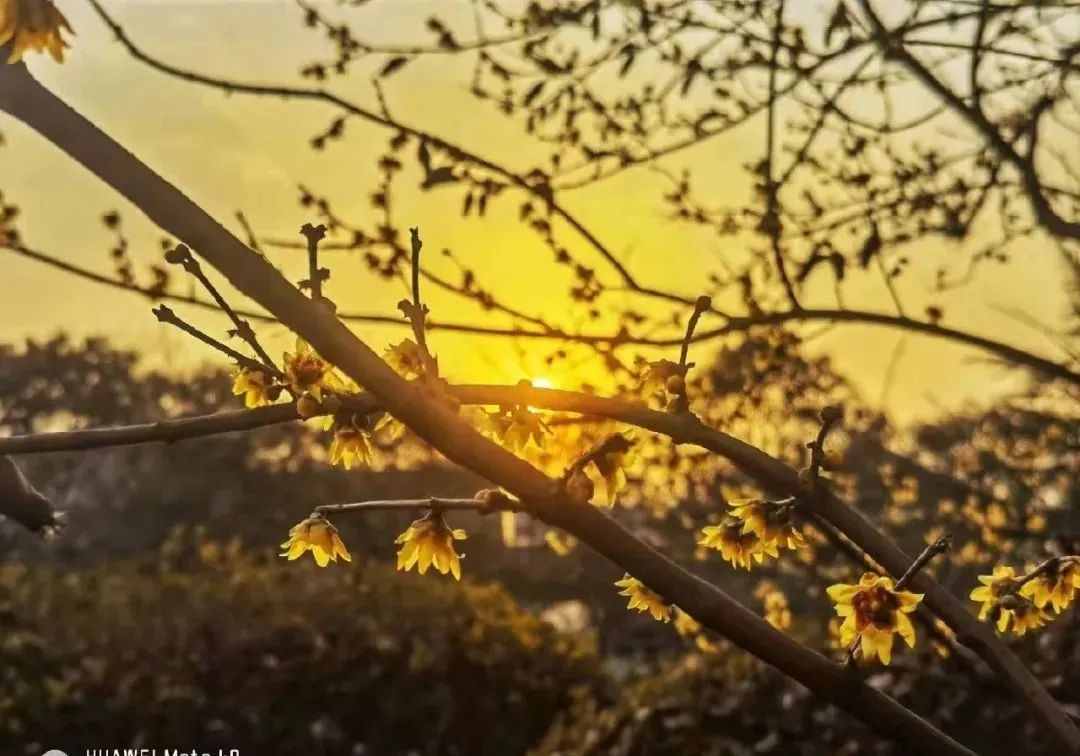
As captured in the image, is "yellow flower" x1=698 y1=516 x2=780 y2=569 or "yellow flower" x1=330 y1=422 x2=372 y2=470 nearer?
"yellow flower" x1=330 y1=422 x2=372 y2=470

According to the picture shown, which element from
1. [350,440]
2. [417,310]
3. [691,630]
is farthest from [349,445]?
[691,630]

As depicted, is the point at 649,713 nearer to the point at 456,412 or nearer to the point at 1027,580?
the point at 1027,580

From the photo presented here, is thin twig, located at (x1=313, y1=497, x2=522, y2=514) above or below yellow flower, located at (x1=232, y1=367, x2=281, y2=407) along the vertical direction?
below

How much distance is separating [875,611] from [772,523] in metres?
0.14

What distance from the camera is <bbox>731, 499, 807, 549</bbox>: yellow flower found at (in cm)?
121

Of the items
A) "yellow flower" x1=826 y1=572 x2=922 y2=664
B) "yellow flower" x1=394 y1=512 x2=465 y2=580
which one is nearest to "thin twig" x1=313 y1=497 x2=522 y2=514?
"yellow flower" x1=394 y1=512 x2=465 y2=580

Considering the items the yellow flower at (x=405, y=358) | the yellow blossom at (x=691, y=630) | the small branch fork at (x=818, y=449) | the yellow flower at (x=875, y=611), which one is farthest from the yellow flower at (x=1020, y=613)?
the yellow blossom at (x=691, y=630)

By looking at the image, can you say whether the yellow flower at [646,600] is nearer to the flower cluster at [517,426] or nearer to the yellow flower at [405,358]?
the flower cluster at [517,426]

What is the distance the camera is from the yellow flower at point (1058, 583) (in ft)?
4.36

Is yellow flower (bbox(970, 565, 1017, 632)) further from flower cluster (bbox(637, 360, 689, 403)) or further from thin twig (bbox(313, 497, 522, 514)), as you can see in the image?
thin twig (bbox(313, 497, 522, 514))

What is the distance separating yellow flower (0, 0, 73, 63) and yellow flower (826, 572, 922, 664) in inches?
36.1

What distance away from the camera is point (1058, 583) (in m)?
1.34

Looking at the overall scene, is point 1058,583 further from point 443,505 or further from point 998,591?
point 443,505

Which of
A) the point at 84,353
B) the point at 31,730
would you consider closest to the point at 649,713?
the point at 31,730
